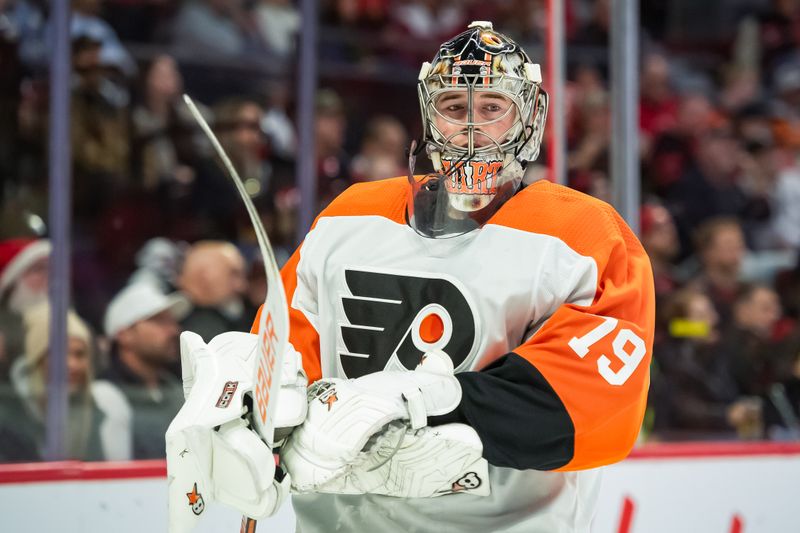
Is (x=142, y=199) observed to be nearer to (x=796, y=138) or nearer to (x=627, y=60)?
(x=627, y=60)

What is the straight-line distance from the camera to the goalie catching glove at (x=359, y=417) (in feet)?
4.50

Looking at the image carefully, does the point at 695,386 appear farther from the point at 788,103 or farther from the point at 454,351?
the point at 788,103

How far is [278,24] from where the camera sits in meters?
3.90

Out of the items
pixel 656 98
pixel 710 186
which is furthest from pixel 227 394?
pixel 656 98

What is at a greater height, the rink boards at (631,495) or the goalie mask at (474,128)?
the goalie mask at (474,128)

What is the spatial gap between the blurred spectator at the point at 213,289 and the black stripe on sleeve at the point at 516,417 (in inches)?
70.1

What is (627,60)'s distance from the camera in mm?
3344

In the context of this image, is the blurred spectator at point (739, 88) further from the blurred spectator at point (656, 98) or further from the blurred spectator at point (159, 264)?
the blurred spectator at point (159, 264)

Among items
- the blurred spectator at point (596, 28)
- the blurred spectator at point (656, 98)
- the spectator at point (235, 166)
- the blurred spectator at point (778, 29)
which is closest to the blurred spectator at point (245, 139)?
the spectator at point (235, 166)

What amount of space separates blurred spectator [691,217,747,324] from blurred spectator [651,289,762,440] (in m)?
0.24

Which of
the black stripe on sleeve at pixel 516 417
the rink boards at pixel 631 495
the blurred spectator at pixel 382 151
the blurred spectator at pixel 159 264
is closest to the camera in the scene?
the black stripe on sleeve at pixel 516 417

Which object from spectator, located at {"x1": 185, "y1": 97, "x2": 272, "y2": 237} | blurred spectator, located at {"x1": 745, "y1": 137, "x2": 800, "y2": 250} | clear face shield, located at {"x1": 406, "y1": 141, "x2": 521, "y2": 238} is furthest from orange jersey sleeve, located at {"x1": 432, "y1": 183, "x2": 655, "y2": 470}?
blurred spectator, located at {"x1": 745, "y1": 137, "x2": 800, "y2": 250}

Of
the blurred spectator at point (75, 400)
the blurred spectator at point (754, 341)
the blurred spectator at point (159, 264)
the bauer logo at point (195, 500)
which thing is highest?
the bauer logo at point (195, 500)

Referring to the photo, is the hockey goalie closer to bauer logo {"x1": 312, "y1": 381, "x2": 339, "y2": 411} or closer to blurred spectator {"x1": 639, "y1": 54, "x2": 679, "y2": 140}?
bauer logo {"x1": 312, "y1": 381, "x2": 339, "y2": 411}
